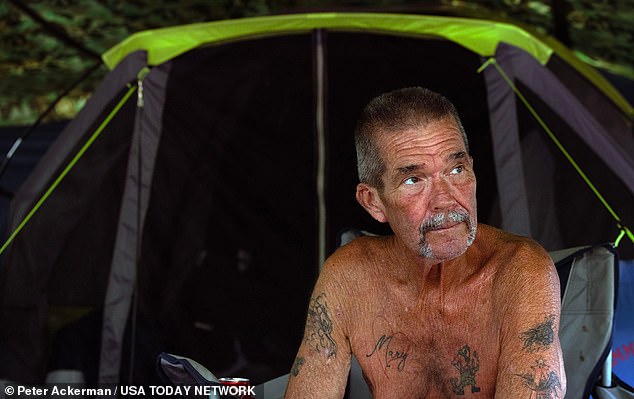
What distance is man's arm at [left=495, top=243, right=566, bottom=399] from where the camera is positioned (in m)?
1.63

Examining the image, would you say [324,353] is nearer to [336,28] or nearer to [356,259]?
[356,259]

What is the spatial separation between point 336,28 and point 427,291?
1.61m

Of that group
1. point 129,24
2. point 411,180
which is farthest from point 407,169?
point 129,24

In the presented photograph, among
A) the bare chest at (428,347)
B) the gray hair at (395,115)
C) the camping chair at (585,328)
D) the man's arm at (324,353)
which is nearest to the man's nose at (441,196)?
the gray hair at (395,115)

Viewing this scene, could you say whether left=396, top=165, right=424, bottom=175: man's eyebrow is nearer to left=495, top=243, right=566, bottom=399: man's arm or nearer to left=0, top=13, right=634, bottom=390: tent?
left=495, top=243, right=566, bottom=399: man's arm

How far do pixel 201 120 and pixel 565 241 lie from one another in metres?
1.42

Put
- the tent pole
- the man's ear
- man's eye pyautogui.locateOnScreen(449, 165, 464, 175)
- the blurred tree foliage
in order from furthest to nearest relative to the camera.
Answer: the blurred tree foliage
the tent pole
the man's ear
man's eye pyautogui.locateOnScreen(449, 165, 464, 175)

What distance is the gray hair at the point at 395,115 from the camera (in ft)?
6.00

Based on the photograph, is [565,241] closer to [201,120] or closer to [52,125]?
[201,120]

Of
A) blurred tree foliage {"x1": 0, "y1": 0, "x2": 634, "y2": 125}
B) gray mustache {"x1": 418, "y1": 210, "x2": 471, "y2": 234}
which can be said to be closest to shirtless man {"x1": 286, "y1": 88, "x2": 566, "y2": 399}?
gray mustache {"x1": 418, "y1": 210, "x2": 471, "y2": 234}

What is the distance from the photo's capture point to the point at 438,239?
5.72 ft

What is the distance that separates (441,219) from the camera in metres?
1.73

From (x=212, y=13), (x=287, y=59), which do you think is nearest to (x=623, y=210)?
(x=287, y=59)

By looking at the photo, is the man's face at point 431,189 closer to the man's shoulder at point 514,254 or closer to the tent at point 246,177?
the man's shoulder at point 514,254
